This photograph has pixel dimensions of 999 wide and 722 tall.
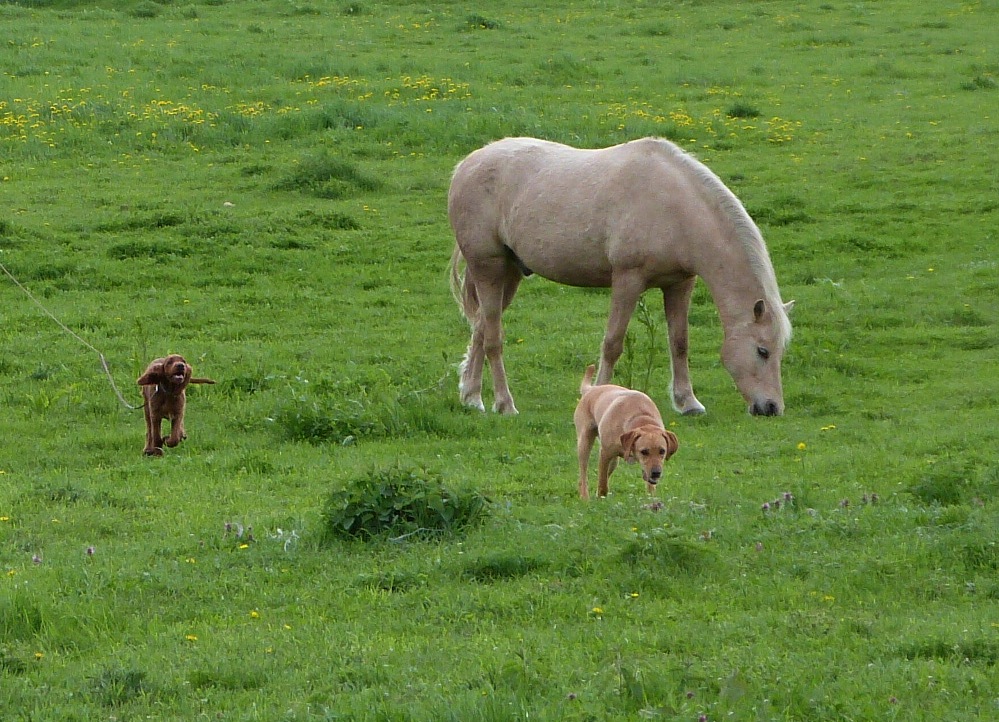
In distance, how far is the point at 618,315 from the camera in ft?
38.6

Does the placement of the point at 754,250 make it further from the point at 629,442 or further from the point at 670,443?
the point at 629,442

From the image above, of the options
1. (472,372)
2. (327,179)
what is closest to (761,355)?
(472,372)

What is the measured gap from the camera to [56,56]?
2775cm

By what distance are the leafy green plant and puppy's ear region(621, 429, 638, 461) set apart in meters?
1.00

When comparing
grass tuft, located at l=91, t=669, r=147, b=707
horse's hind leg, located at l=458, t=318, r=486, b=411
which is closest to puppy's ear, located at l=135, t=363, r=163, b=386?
horse's hind leg, located at l=458, t=318, r=486, b=411

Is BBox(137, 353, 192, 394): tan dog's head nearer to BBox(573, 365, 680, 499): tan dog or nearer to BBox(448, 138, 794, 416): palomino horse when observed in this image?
BBox(573, 365, 680, 499): tan dog

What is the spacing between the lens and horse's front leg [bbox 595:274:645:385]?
38.4 ft

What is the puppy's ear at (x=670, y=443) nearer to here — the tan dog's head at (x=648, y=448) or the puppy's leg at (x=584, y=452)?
the tan dog's head at (x=648, y=448)

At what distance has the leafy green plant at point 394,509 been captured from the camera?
725 cm

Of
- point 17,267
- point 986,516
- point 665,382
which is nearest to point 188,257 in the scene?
point 17,267

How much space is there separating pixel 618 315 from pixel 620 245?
0.61m

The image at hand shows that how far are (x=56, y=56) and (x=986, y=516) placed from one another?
979 inches

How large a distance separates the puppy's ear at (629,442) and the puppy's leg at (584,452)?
1.82ft

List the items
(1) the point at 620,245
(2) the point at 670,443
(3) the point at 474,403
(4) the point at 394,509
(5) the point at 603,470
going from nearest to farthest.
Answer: (4) the point at 394,509 → (2) the point at 670,443 → (5) the point at 603,470 → (1) the point at 620,245 → (3) the point at 474,403
